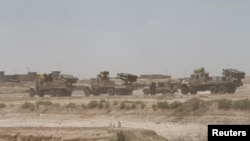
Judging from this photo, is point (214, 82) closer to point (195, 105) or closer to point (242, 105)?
point (195, 105)

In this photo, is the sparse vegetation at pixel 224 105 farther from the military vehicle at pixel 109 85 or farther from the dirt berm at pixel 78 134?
the military vehicle at pixel 109 85

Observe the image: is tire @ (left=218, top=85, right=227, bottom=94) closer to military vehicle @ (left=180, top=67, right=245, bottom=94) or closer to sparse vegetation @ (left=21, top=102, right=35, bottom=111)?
military vehicle @ (left=180, top=67, right=245, bottom=94)

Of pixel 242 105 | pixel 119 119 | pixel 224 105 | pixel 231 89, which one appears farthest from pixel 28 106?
pixel 231 89

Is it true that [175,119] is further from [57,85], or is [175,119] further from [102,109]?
[57,85]

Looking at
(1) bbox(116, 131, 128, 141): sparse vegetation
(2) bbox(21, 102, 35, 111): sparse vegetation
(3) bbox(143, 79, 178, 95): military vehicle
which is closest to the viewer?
(1) bbox(116, 131, 128, 141): sparse vegetation

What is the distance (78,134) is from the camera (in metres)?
20.4

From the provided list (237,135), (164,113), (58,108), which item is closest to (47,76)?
(58,108)

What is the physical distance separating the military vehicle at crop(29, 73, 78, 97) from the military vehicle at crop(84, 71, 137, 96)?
7.55 ft

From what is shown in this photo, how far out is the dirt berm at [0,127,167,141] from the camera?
1943cm

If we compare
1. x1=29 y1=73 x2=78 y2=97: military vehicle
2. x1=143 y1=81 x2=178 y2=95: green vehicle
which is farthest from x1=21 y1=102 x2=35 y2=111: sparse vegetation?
x1=143 y1=81 x2=178 y2=95: green vehicle

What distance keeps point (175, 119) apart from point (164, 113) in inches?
66.2

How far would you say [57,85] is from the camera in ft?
177

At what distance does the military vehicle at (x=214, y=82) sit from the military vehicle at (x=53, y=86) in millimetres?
13700

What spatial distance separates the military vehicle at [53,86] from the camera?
177 ft
